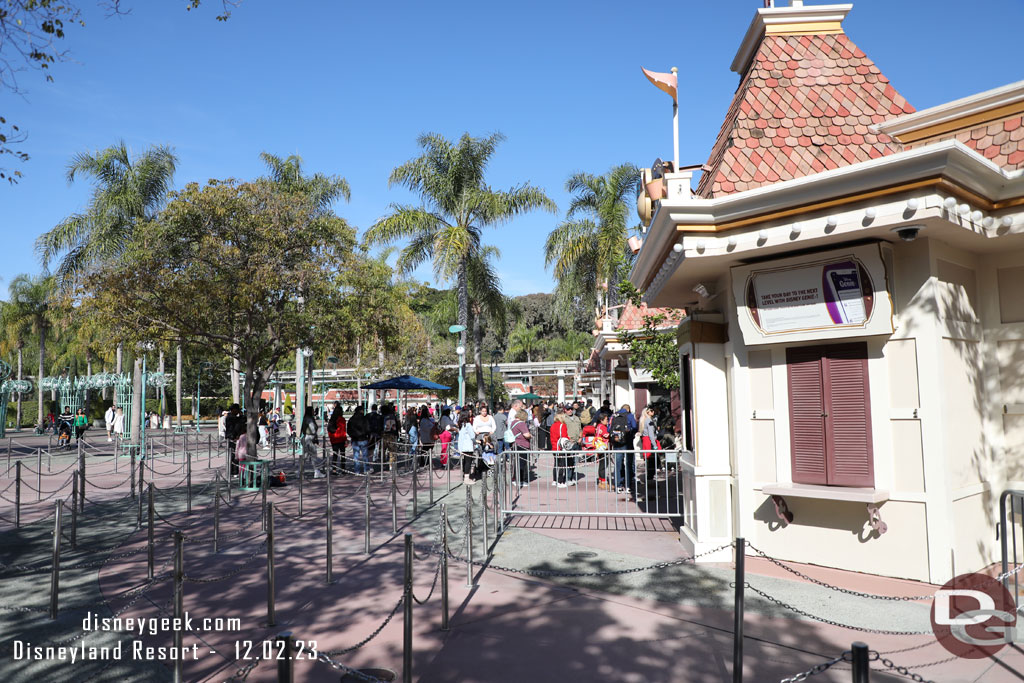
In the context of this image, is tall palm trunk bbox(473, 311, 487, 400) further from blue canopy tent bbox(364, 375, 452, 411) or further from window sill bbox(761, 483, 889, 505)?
window sill bbox(761, 483, 889, 505)

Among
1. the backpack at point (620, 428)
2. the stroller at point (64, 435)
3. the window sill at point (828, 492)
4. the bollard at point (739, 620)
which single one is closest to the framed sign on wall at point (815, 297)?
the window sill at point (828, 492)

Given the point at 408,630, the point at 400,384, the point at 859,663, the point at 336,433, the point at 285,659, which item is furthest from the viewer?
the point at 400,384

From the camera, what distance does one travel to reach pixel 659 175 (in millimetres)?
9695

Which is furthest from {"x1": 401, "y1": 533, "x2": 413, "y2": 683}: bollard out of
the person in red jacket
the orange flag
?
the person in red jacket

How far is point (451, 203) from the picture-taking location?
83.7ft

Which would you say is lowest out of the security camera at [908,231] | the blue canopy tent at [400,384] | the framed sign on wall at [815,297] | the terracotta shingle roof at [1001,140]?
the blue canopy tent at [400,384]

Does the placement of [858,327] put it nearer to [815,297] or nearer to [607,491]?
[815,297]

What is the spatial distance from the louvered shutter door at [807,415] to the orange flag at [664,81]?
13.2ft

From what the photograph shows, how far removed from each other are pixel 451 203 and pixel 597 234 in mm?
7149

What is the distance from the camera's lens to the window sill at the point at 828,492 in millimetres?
6730

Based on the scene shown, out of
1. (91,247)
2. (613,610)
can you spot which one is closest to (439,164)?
(91,247)

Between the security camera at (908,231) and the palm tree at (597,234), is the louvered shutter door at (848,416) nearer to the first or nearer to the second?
the security camera at (908,231)

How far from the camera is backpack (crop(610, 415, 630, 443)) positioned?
13.9 m

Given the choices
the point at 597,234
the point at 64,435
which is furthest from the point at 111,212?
the point at 597,234
